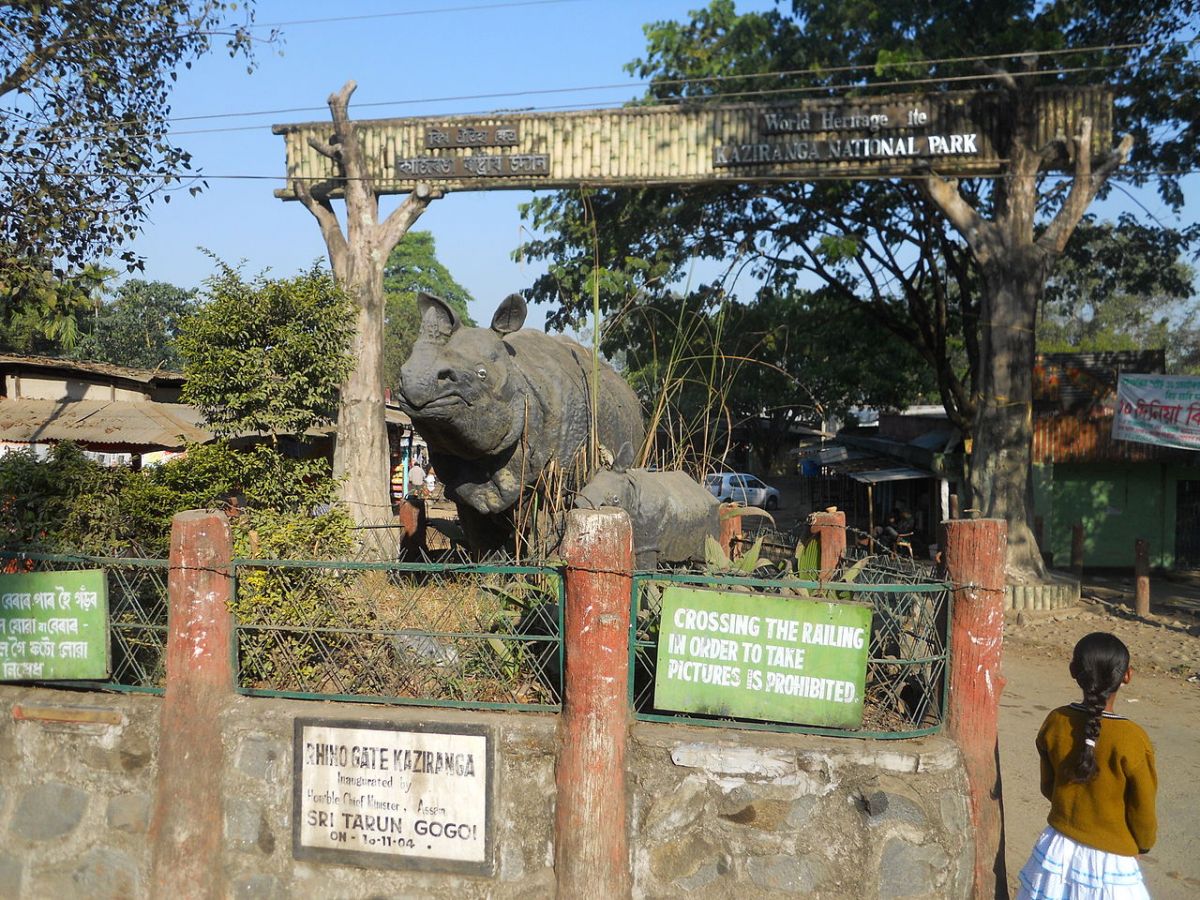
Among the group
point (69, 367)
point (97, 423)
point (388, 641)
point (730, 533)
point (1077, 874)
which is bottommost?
point (1077, 874)

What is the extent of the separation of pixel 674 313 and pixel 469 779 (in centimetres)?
1286

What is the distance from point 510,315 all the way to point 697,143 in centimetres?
774

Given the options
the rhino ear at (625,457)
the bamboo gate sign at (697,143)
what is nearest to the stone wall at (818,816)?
the rhino ear at (625,457)

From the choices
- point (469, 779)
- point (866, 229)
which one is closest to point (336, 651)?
point (469, 779)

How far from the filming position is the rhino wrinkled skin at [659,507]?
5453mm

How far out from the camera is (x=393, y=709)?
4.44m

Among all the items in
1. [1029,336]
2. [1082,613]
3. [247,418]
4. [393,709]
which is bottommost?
[1082,613]

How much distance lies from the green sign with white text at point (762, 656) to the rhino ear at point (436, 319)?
1803 mm

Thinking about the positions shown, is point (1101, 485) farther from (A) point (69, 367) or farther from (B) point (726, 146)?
(A) point (69, 367)

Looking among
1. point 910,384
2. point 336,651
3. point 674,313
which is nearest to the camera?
point 336,651

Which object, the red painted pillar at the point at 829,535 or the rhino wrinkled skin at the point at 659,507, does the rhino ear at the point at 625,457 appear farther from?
the red painted pillar at the point at 829,535

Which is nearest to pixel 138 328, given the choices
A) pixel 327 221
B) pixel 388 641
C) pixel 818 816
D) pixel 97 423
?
pixel 97 423

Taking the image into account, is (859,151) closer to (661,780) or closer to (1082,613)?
(1082,613)

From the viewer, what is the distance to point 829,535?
21.5 feet
